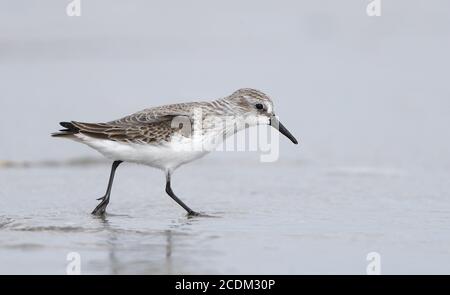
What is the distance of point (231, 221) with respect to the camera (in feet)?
26.8

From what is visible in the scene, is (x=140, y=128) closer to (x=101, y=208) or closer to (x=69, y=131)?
(x=69, y=131)

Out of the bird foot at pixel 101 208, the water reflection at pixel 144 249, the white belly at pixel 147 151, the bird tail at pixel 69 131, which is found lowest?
the water reflection at pixel 144 249

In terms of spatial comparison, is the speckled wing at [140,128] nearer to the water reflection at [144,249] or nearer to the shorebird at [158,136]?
the shorebird at [158,136]

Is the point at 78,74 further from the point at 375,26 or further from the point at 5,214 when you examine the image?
the point at 5,214

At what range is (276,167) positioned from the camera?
1152 centimetres

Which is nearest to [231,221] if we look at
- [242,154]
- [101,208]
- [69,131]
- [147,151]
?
[147,151]

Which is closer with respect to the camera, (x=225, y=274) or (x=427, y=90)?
(x=225, y=274)

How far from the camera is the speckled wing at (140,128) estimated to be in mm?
8524

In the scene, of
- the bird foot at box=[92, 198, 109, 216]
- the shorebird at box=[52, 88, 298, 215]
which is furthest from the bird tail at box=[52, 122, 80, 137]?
the bird foot at box=[92, 198, 109, 216]

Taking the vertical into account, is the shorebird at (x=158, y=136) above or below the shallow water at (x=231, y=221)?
above

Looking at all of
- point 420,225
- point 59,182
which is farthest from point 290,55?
point 420,225

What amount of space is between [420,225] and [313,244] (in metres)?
1.24

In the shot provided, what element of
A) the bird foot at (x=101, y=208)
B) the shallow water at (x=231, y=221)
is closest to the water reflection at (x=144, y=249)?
the shallow water at (x=231, y=221)

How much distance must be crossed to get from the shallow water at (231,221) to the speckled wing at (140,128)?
717 millimetres
